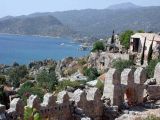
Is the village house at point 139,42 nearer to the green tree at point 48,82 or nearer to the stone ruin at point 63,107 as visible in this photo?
the green tree at point 48,82

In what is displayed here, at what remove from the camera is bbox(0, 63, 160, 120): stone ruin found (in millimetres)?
15607

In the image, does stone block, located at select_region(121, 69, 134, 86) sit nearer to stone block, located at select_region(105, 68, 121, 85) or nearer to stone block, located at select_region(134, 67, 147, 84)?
stone block, located at select_region(134, 67, 147, 84)

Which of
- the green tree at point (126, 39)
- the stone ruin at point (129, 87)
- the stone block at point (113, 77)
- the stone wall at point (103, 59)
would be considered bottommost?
the stone wall at point (103, 59)

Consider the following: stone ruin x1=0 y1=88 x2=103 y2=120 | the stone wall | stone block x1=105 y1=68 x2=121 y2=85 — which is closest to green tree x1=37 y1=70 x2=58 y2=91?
the stone wall

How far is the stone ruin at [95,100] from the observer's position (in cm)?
1561

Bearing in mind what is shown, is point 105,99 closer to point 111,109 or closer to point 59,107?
point 111,109

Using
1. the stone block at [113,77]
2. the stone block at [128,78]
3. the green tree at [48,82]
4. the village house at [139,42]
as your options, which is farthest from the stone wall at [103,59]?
the stone block at [113,77]

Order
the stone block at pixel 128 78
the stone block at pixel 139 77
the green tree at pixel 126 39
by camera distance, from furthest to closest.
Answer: the green tree at pixel 126 39 → the stone block at pixel 139 77 → the stone block at pixel 128 78

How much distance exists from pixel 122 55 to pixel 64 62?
3215 centimetres

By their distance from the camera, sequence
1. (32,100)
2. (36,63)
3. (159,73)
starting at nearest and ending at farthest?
(32,100), (159,73), (36,63)

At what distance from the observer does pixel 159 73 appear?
904 inches

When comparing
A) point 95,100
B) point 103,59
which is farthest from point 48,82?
point 95,100

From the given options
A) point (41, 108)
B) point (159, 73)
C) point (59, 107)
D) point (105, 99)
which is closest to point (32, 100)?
point (41, 108)

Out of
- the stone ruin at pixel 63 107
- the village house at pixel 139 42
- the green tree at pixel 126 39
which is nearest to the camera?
the stone ruin at pixel 63 107
